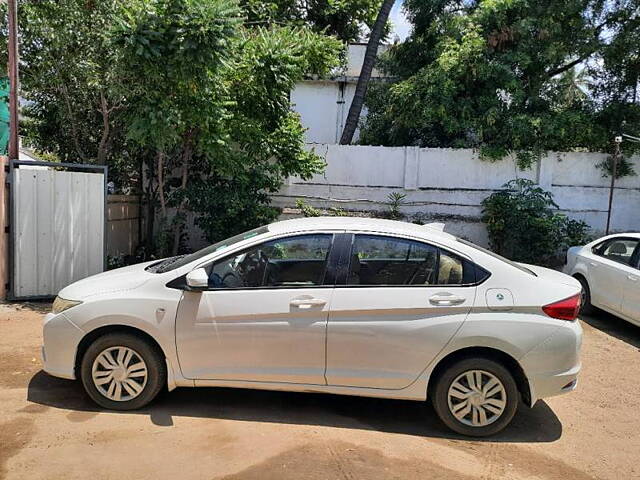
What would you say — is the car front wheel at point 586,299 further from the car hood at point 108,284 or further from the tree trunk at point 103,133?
the tree trunk at point 103,133

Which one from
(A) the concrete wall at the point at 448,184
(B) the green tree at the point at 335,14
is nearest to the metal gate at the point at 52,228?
(A) the concrete wall at the point at 448,184

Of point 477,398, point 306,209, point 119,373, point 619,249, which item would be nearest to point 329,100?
point 306,209

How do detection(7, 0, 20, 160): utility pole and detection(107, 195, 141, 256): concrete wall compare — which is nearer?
detection(7, 0, 20, 160): utility pole

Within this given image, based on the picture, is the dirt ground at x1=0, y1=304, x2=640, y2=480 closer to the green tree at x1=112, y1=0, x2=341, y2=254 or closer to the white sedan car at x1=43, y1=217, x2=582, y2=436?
the white sedan car at x1=43, y1=217, x2=582, y2=436

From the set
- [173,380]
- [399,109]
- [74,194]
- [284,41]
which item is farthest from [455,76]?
[173,380]

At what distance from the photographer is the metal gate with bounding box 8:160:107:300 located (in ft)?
23.8

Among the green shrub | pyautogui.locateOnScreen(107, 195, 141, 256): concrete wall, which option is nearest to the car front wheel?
the green shrub

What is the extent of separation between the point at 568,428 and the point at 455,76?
8.67 m

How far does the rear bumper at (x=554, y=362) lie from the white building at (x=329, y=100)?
507 inches

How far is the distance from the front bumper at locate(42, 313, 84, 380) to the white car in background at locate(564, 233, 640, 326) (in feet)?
21.0

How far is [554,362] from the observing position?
4.11 meters

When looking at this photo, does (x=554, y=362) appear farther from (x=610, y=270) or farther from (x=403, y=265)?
(x=610, y=270)

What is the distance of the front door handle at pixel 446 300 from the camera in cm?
413

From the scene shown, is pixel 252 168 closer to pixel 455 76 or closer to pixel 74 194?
pixel 74 194
